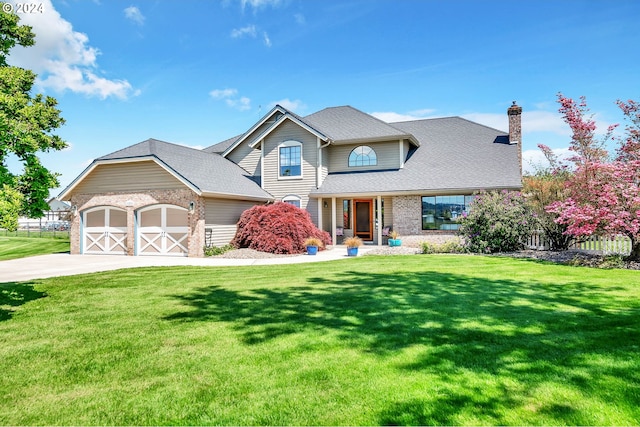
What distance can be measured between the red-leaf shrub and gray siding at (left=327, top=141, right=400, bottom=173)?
186 inches

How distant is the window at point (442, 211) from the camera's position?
18781mm

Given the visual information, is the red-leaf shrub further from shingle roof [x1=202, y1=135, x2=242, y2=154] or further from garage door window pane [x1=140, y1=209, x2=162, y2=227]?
shingle roof [x1=202, y1=135, x2=242, y2=154]

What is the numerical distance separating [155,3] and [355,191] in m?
12.1

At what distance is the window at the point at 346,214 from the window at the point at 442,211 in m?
4.43

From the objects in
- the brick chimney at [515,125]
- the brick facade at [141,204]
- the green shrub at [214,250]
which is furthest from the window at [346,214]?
the brick chimney at [515,125]

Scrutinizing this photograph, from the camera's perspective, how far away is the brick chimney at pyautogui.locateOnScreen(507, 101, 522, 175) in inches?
812

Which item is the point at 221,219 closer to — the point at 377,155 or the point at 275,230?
the point at 275,230

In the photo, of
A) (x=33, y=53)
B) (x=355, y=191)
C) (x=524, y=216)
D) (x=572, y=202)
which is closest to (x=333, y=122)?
(x=355, y=191)

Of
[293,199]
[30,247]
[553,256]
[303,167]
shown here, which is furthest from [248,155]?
[553,256]

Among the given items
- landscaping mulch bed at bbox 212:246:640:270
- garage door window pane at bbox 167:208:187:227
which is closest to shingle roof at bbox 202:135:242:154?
garage door window pane at bbox 167:208:187:227

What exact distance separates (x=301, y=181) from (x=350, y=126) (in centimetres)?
467

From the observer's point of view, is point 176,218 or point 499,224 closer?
point 499,224

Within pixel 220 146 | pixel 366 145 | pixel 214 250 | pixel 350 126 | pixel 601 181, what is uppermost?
pixel 350 126

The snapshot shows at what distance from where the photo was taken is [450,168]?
2014 centimetres
